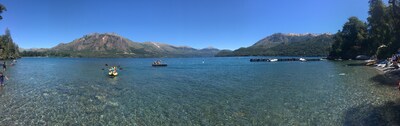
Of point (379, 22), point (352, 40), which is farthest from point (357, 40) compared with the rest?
point (379, 22)

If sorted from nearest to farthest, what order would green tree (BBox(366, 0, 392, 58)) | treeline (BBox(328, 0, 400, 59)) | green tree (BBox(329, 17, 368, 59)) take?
green tree (BBox(366, 0, 392, 58))
treeline (BBox(328, 0, 400, 59))
green tree (BBox(329, 17, 368, 59))

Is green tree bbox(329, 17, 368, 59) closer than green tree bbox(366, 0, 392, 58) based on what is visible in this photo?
No

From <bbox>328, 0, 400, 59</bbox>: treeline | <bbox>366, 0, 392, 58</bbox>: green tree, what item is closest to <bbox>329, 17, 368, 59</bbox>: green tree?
<bbox>328, 0, 400, 59</bbox>: treeline

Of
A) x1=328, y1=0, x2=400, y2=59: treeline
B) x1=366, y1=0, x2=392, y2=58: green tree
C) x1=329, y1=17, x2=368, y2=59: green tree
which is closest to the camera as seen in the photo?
x1=366, y1=0, x2=392, y2=58: green tree

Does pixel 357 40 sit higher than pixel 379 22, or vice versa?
pixel 379 22

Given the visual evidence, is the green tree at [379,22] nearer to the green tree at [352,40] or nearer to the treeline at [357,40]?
the treeline at [357,40]

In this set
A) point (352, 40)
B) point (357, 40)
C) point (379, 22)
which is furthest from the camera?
point (352, 40)

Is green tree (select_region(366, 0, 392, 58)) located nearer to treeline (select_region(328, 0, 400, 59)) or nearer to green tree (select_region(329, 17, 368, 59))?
treeline (select_region(328, 0, 400, 59))

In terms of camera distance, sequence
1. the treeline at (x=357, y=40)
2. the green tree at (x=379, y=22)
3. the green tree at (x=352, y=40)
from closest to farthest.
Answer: the green tree at (x=379, y=22)
the treeline at (x=357, y=40)
the green tree at (x=352, y=40)

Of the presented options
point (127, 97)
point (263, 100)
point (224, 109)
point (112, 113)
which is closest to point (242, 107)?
point (224, 109)

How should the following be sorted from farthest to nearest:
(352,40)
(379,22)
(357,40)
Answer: (352,40)
(357,40)
(379,22)

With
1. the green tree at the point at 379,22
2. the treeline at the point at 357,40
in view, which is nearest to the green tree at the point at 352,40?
the treeline at the point at 357,40

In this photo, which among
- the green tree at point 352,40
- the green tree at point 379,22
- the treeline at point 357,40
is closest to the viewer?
the green tree at point 379,22

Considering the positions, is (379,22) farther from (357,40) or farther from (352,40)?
(352,40)
